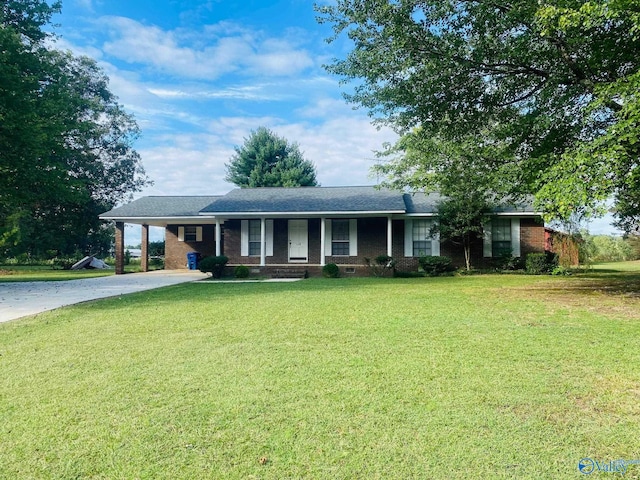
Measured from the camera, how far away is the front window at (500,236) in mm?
17844

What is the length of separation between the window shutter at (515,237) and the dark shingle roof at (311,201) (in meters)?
4.99

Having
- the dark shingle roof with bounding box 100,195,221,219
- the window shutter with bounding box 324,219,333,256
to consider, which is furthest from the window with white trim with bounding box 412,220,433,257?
the dark shingle roof with bounding box 100,195,221,219

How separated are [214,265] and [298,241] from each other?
13.4 ft

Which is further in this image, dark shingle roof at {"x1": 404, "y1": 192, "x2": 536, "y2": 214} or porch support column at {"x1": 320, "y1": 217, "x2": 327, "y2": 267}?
porch support column at {"x1": 320, "y1": 217, "x2": 327, "y2": 267}

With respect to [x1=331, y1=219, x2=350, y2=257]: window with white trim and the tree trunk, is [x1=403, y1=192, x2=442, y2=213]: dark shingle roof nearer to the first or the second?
the tree trunk

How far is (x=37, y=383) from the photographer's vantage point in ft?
13.0

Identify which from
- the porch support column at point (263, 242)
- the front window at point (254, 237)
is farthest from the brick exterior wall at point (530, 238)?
the front window at point (254, 237)

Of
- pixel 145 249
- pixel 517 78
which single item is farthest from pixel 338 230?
pixel 145 249

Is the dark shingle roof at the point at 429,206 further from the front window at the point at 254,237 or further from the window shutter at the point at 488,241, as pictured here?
the front window at the point at 254,237

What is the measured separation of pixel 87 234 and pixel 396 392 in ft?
112

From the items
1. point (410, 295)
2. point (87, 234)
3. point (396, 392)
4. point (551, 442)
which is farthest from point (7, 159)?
point (87, 234)

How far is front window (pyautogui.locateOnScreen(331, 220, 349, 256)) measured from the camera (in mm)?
18422

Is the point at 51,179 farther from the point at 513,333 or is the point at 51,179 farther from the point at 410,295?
the point at 513,333

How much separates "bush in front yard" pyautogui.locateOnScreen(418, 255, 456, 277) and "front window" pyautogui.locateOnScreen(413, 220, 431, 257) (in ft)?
3.49
